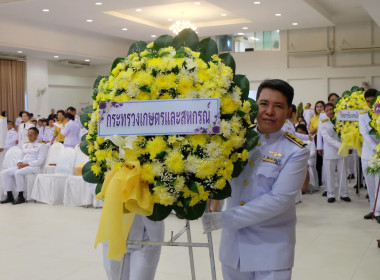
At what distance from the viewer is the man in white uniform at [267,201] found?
2330mm

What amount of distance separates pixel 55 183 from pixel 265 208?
7.14m

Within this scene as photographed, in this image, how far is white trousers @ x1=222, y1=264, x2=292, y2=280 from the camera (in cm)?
240

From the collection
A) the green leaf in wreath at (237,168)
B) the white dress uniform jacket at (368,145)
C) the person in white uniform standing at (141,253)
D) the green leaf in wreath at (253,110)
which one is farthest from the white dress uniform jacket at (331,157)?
the green leaf in wreath at (237,168)

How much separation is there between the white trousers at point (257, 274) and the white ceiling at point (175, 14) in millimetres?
9594

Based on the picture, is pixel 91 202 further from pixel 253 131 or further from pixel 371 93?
pixel 253 131

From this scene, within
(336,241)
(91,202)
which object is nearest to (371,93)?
(336,241)

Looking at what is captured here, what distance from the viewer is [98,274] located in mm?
4809

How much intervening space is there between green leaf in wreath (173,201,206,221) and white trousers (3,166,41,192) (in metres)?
7.55

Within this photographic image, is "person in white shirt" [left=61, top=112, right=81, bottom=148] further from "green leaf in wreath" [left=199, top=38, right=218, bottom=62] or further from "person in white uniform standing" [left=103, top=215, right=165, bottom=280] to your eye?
"green leaf in wreath" [left=199, top=38, right=218, bottom=62]

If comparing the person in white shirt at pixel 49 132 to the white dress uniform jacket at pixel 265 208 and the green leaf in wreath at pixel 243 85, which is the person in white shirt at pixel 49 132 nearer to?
the white dress uniform jacket at pixel 265 208

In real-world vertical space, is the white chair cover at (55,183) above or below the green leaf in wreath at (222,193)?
below

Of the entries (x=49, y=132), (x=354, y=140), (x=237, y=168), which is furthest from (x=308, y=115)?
(x=237, y=168)

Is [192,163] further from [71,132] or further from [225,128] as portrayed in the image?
[71,132]

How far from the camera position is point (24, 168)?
9.21 m
